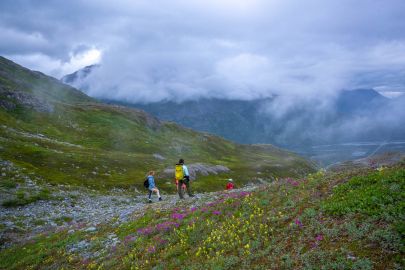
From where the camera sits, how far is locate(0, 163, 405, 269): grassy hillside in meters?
12.0

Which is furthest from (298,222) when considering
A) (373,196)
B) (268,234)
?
(373,196)

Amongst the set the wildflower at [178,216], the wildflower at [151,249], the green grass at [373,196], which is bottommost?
the wildflower at [151,249]

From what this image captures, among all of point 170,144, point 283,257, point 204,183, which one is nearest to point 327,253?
point 283,257

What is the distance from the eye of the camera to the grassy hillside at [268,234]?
12031 mm

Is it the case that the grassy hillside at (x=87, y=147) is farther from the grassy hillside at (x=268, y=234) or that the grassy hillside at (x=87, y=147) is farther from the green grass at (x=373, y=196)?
the green grass at (x=373, y=196)

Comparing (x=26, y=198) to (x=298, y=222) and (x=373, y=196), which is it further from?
(x=373, y=196)

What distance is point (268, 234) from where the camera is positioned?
15461 mm

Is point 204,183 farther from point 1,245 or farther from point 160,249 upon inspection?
point 160,249

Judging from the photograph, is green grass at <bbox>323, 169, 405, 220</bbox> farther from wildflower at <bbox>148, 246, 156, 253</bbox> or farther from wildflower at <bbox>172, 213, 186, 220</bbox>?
wildflower at <bbox>172, 213, 186, 220</bbox>

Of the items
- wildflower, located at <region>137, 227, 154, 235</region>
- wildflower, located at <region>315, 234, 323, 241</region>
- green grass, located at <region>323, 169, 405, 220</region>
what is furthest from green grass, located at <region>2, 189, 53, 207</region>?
wildflower, located at <region>315, 234, 323, 241</region>

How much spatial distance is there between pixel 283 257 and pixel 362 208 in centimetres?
408

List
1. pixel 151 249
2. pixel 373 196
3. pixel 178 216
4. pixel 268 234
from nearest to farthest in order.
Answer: pixel 373 196
pixel 268 234
pixel 151 249
pixel 178 216

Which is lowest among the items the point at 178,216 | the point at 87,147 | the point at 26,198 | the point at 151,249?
the point at 26,198

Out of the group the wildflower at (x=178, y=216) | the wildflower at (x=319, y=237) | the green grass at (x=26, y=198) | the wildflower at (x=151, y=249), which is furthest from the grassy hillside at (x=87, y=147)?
the wildflower at (x=319, y=237)
